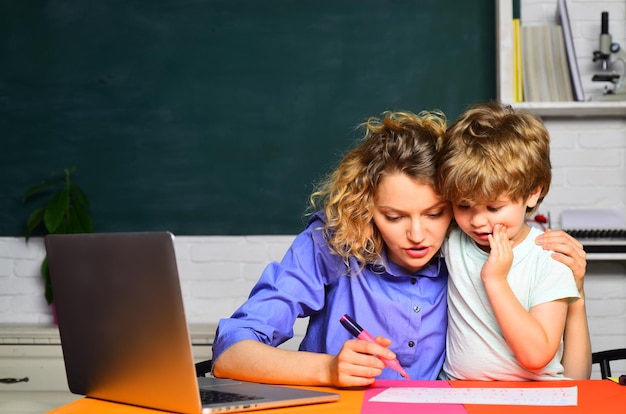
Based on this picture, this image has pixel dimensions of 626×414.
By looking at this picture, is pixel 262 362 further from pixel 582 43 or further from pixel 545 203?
pixel 582 43

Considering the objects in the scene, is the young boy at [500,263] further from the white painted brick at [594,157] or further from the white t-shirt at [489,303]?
the white painted brick at [594,157]

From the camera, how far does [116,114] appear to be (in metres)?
3.42

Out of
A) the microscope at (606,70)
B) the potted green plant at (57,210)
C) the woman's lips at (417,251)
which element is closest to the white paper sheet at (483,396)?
the woman's lips at (417,251)

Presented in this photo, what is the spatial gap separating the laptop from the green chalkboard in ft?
6.74

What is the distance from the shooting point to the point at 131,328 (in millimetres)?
1171

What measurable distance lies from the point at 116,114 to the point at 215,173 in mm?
498

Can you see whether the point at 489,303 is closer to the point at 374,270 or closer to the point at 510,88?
the point at 374,270

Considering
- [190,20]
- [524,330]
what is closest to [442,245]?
[524,330]

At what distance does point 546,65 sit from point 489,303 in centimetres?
178

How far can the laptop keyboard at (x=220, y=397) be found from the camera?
1.21m

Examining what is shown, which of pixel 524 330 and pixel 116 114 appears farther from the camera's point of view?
pixel 116 114

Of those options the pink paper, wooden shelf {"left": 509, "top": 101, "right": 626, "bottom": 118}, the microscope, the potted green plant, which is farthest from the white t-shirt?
the potted green plant

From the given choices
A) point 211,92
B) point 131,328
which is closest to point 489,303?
point 131,328

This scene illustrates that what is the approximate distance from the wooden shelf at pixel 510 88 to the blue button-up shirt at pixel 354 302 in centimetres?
149
